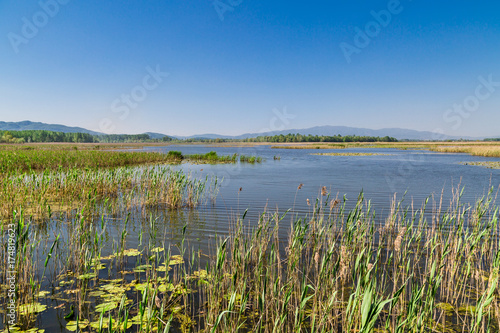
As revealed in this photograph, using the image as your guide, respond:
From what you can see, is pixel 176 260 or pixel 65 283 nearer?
pixel 65 283

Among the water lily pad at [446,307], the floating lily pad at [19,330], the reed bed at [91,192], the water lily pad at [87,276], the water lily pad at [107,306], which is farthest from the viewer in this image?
the reed bed at [91,192]

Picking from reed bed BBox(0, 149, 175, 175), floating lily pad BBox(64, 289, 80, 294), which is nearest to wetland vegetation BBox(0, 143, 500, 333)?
floating lily pad BBox(64, 289, 80, 294)

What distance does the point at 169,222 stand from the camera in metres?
11.5

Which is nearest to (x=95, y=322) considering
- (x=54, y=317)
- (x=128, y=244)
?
(x=54, y=317)

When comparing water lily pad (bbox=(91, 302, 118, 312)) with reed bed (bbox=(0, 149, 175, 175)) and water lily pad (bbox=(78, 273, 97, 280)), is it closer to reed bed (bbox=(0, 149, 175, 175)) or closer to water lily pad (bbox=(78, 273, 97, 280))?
water lily pad (bbox=(78, 273, 97, 280))

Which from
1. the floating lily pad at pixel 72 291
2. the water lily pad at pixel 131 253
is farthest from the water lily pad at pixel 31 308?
the water lily pad at pixel 131 253

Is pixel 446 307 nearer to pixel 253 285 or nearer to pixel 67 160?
pixel 253 285

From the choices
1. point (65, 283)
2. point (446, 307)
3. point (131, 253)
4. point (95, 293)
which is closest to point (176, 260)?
point (131, 253)

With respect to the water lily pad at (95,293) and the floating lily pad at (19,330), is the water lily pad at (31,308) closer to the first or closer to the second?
the floating lily pad at (19,330)

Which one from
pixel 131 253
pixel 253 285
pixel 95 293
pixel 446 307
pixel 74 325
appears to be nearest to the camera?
pixel 74 325

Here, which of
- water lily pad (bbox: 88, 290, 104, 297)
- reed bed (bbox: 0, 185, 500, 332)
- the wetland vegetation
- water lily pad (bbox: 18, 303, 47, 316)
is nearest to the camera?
the wetland vegetation

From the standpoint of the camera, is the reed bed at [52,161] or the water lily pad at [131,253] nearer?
the water lily pad at [131,253]

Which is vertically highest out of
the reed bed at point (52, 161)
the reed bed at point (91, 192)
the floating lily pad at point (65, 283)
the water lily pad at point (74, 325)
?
the reed bed at point (52, 161)

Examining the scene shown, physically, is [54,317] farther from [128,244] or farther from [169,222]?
[169,222]
